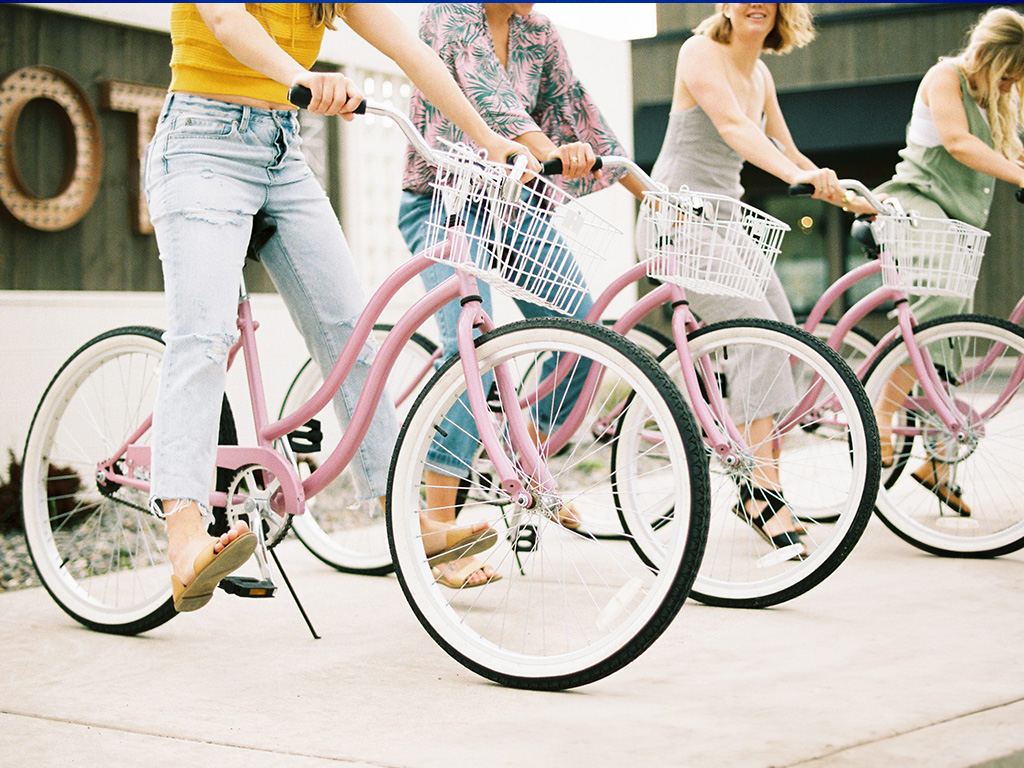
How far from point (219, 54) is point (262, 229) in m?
0.46

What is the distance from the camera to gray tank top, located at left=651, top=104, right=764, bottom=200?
4141 mm

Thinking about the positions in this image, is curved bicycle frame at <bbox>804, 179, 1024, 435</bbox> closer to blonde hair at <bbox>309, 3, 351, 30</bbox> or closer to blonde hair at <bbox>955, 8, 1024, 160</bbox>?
blonde hair at <bbox>955, 8, 1024, 160</bbox>

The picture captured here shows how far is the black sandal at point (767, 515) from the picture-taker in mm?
3637

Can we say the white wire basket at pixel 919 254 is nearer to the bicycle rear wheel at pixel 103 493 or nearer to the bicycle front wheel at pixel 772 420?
the bicycle front wheel at pixel 772 420

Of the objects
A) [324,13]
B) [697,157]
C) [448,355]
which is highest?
[324,13]

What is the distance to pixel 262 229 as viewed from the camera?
309 cm

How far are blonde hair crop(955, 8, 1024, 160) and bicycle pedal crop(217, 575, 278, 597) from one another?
3288 mm

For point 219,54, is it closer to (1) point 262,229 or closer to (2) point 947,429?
(1) point 262,229

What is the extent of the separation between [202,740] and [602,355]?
1.16m

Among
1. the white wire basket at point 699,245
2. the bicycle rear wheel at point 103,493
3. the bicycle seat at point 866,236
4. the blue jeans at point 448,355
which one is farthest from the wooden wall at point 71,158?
the bicycle seat at point 866,236

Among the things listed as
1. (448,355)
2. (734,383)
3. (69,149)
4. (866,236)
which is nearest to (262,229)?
(448,355)

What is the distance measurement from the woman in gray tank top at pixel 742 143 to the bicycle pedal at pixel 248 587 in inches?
60.5

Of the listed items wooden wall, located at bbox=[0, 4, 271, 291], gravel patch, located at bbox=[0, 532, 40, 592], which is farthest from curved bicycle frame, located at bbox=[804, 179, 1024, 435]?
wooden wall, located at bbox=[0, 4, 271, 291]

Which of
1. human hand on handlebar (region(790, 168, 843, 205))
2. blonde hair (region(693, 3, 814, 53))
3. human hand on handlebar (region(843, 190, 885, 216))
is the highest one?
blonde hair (region(693, 3, 814, 53))
